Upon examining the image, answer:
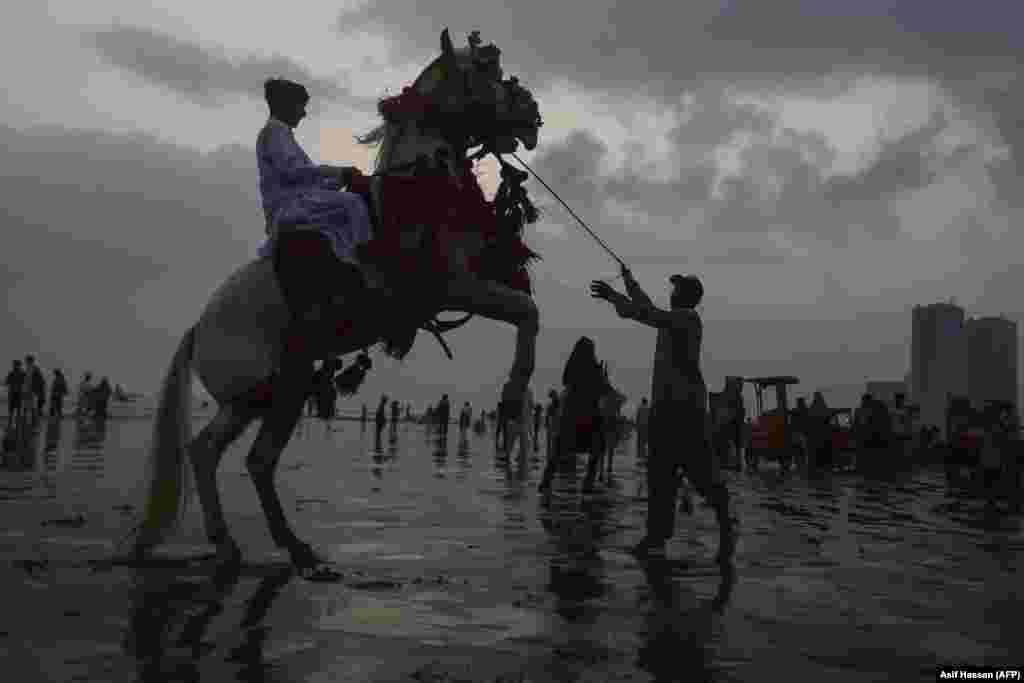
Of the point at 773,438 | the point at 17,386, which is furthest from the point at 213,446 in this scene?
the point at 17,386

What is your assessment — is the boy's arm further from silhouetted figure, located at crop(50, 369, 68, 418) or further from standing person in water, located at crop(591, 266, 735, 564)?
silhouetted figure, located at crop(50, 369, 68, 418)

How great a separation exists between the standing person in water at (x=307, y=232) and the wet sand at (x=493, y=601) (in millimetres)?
1347

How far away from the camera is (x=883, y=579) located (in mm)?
5277

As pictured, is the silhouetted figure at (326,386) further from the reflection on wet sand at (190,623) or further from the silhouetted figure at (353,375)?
the reflection on wet sand at (190,623)

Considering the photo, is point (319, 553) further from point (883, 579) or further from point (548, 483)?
point (548, 483)

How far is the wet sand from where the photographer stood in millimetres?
3025

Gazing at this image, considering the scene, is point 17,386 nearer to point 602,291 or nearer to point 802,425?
point 802,425

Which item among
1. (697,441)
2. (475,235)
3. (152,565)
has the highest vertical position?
(475,235)

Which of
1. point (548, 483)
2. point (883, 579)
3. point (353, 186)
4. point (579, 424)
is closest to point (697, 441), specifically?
point (883, 579)

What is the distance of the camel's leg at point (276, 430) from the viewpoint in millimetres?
4949

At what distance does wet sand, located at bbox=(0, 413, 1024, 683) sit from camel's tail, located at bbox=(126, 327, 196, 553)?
0.20 meters

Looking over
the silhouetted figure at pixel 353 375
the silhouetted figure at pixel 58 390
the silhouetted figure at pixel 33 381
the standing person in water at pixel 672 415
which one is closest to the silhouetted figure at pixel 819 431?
the standing person in water at pixel 672 415

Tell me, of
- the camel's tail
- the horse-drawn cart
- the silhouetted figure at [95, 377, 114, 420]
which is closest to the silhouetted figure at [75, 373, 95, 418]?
the silhouetted figure at [95, 377, 114, 420]

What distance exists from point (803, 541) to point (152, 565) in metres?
4.72
